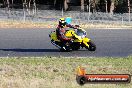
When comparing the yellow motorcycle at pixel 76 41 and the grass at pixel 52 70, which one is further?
the yellow motorcycle at pixel 76 41

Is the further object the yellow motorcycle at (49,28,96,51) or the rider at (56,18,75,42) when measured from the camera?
the yellow motorcycle at (49,28,96,51)

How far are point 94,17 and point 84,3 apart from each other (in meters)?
21.5

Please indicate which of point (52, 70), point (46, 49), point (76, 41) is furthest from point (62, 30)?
point (52, 70)

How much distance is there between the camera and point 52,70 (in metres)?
15.5

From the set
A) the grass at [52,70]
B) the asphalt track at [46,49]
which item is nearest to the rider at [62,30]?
the asphalt track at [46,49]

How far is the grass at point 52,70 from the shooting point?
13281 mm

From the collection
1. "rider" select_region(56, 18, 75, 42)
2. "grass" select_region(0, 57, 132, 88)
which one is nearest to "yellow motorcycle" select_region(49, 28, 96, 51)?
"rider" select_region(56, 18, 75, 42)

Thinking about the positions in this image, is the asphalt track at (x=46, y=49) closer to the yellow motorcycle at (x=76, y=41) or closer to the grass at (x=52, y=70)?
the yellow motorcycle at (x=76, y=41)

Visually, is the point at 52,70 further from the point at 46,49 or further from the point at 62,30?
the point at 46,49

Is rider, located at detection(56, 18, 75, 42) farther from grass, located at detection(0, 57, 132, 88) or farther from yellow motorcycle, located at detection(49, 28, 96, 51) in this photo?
grass, located at detection(0, 57, 132, 88)

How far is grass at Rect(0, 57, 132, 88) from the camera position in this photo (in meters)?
13.3

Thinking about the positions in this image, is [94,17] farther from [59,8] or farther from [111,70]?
[111,70]

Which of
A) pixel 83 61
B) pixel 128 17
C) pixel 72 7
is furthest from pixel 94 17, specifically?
pixel 83 61

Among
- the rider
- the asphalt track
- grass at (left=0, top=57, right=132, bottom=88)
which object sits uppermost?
the rider
